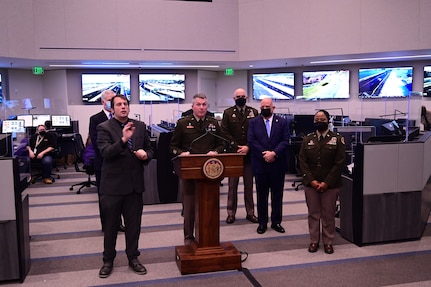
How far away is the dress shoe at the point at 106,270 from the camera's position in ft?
13.3

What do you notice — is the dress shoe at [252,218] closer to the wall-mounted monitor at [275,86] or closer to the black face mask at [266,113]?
the black face mask at [266,113]

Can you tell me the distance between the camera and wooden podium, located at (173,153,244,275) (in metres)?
4.05

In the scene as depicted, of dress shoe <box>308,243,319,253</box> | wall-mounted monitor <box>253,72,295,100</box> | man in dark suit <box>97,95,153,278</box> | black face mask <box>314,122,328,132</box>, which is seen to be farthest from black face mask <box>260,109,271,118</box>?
wall-mounted monitor <box>253,72,295,100</box>

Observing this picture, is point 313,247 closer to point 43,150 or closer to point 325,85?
point 43,150

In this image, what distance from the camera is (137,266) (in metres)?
4.12

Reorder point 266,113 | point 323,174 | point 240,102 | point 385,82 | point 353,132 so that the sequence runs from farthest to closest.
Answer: point 385,82 < point 353,132 < point 240,102 < point 266,113 < point 323,174

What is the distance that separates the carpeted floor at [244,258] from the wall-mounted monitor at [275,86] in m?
8.54

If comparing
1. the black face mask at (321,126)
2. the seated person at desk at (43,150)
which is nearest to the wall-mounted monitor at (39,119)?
the seated person at desk at (43,150)

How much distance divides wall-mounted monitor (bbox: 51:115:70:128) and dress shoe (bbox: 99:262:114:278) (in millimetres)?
8771

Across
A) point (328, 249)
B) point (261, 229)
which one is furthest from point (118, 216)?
point (328, 249)

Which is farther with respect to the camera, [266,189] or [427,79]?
[427,79]

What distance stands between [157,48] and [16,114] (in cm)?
434

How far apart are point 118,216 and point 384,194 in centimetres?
293

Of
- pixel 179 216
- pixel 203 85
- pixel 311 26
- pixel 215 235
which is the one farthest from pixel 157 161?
pixel 203 85
